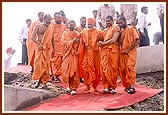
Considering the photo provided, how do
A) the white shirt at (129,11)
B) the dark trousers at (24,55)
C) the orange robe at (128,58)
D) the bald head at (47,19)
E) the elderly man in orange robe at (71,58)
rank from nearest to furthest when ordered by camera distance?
the orange robe at (128,58) < the elderly man in orange robe at (71,58) < the bald head at (47,19) < the white shirt at (129,11) < the dark trousers at (24,55)

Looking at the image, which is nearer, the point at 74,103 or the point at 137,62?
the point at 74,103

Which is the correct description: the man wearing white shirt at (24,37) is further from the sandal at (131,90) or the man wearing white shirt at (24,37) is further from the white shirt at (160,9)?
the white shirt at (160,9)

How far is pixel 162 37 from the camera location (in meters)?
10.3

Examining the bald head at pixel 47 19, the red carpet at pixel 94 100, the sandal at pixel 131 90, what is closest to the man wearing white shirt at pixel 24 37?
the bald head at pixel 47 19

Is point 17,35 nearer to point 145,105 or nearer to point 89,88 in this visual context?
point 89,88

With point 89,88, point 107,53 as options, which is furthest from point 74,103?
point 107,53

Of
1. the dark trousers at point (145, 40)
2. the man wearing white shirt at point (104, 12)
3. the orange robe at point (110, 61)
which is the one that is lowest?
the orange robe at point (110, 61)

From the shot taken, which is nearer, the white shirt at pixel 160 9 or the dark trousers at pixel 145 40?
the white shirt at pixel 160 9

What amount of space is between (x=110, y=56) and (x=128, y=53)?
382mm

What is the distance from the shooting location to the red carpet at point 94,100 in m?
9.77

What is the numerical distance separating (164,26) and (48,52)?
255 centimetres

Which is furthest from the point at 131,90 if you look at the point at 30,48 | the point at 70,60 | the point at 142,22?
the point at 30,48

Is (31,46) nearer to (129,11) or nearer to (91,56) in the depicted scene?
(91,56)

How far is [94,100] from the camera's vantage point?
9938mm
